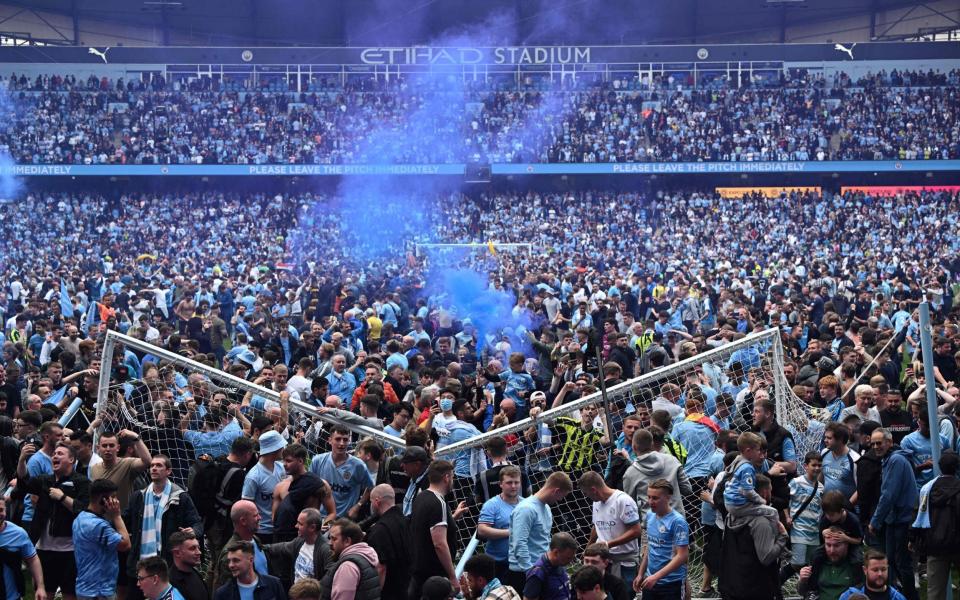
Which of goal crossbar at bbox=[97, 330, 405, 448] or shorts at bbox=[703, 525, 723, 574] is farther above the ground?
goal crossbar at bbox=[97, 330, 405, 448]

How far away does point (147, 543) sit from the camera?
6.77 m

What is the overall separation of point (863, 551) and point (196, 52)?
41459 mm

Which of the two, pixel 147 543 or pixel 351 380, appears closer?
pixel 147 543

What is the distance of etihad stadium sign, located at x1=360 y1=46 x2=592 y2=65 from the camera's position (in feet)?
144

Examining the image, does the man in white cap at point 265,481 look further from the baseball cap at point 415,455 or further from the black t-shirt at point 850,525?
the black t-shirt at point 850,525

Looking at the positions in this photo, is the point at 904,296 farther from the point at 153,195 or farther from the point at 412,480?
the point at 153,195

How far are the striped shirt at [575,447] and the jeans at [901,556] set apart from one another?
80.3 inches

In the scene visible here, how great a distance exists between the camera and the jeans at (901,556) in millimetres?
7660

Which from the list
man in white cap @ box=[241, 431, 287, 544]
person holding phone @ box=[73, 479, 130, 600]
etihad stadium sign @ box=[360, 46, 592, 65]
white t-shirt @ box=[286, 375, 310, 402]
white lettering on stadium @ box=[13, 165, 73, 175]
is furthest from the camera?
etihad stadium sign @ box=[360, 46, 592, 65]

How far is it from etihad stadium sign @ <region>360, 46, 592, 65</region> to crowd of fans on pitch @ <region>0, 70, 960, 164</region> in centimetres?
92

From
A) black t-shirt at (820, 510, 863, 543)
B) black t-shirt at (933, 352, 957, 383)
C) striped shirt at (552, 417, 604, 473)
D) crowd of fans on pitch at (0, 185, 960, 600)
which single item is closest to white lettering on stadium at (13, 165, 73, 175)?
crowd of fans on pitch at (0, 185, 960, 600)

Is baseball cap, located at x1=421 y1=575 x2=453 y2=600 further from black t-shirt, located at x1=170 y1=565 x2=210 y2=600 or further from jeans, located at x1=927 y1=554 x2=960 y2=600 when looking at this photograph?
jeans, located at x1=927 y1=554 x2=960 y2=600

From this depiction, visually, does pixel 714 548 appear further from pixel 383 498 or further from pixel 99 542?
pixel 99 542

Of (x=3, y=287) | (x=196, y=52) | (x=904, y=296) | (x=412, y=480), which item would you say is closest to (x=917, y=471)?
(x=412, y=480)
